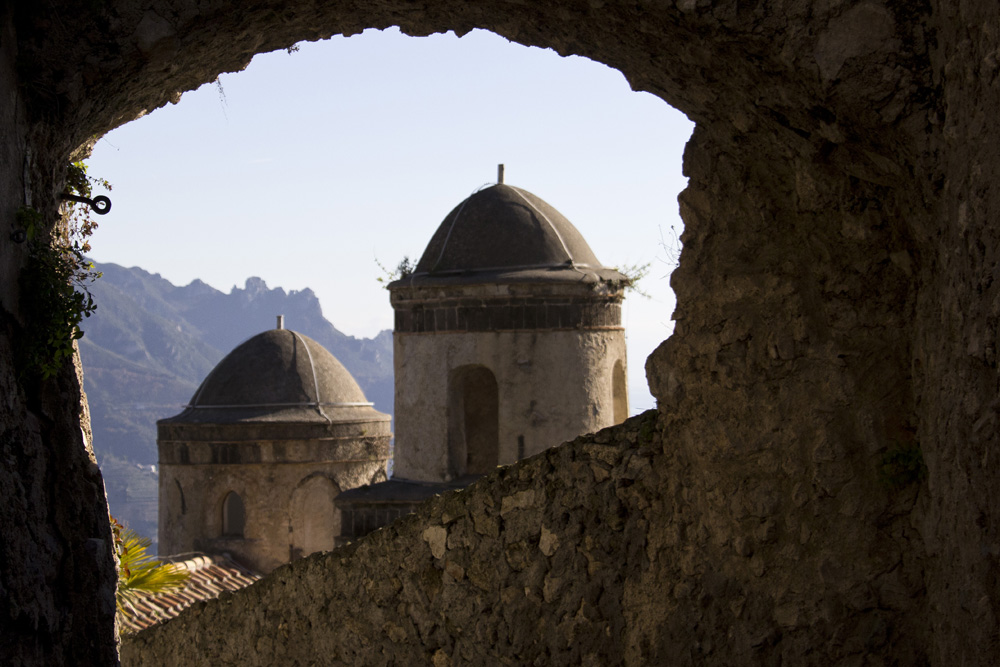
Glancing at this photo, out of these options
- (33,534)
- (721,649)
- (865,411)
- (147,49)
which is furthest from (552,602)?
(147,49)

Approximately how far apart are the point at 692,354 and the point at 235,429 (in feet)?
44.0

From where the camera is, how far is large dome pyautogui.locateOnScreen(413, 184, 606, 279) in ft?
42.6

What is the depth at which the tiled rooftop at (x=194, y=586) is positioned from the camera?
13109 millimetres

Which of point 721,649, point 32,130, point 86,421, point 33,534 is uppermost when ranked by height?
point 32,130

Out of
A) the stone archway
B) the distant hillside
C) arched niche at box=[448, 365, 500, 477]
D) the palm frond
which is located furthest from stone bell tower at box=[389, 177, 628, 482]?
the distant hillside

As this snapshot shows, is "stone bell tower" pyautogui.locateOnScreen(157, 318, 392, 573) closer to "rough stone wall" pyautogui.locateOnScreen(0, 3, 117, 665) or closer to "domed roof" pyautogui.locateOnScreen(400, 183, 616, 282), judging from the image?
"domed roof" pyautogui.locateOnScreen(400, 183, 616, 282)

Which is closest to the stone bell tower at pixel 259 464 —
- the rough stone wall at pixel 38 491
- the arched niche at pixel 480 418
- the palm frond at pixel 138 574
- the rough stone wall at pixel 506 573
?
the arched niche at pixel 480 418

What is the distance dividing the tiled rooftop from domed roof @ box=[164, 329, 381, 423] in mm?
2293

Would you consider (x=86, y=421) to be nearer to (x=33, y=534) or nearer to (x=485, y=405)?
(x=33, y=534)

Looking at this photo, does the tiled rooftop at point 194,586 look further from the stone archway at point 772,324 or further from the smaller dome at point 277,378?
the stone archway at point 772,324

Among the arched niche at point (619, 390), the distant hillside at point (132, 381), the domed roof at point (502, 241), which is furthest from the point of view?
the distant hillside at point (132, 381)

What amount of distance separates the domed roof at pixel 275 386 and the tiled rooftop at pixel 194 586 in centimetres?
229

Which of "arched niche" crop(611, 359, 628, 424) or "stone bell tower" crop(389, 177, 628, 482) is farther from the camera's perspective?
"arched niche" crop(611, 359, 628, 424)

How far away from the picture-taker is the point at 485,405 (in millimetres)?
13789
